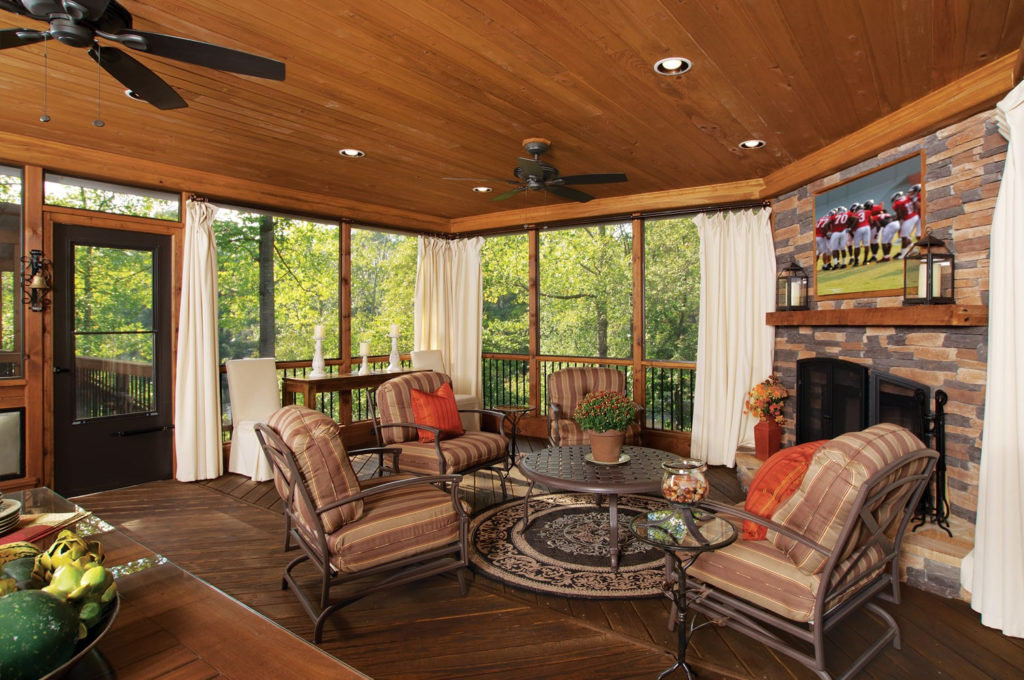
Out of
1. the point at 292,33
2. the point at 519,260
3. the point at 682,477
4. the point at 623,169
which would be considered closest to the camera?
the point at 682,477

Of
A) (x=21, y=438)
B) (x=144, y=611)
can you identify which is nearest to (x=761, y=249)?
(x=144, y=611)

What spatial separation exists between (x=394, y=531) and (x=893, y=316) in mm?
3224

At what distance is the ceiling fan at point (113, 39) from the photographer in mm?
1828

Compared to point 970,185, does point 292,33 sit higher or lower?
higher

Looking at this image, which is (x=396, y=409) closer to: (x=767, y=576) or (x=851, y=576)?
(x=767, y=576)

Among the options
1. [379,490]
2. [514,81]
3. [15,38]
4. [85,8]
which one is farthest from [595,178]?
[15,38]

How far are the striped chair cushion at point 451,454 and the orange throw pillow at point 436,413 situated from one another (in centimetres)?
9

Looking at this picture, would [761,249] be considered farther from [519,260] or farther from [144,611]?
[144,611]

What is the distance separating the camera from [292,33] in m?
2.53

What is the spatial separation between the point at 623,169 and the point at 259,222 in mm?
4783

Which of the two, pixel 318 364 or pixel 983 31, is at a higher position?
pixel 983 31

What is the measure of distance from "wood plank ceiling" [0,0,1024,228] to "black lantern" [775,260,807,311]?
91 centimetres

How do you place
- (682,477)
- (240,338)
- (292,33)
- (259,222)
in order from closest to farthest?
(682,477) < (292,33) < (240,338) < (259,222)

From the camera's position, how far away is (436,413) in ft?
14.0
